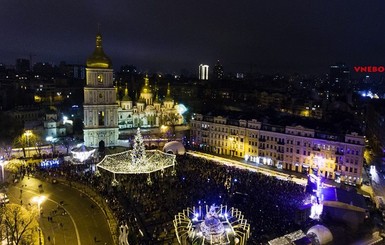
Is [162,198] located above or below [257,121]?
below

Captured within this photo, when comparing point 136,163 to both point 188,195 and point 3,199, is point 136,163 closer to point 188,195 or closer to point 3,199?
point 188,195

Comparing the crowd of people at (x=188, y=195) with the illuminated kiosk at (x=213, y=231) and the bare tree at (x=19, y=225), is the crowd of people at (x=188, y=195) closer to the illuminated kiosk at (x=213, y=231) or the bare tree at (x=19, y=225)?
the illuminated kiosk at (x=213, y=231)

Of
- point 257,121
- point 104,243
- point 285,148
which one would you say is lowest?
point 104,243

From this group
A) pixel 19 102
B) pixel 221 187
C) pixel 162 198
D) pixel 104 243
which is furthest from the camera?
pixel 19 102

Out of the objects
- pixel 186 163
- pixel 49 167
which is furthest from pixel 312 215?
pixel 49 167

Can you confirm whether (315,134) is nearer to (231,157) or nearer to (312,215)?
(231,157)

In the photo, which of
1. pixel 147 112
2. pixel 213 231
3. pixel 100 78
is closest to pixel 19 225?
pixel 213 231

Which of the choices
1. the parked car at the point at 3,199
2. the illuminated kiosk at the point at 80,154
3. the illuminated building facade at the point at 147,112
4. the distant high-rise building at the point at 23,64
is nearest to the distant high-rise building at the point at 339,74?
the illuminated building facade at the point at 147,112
